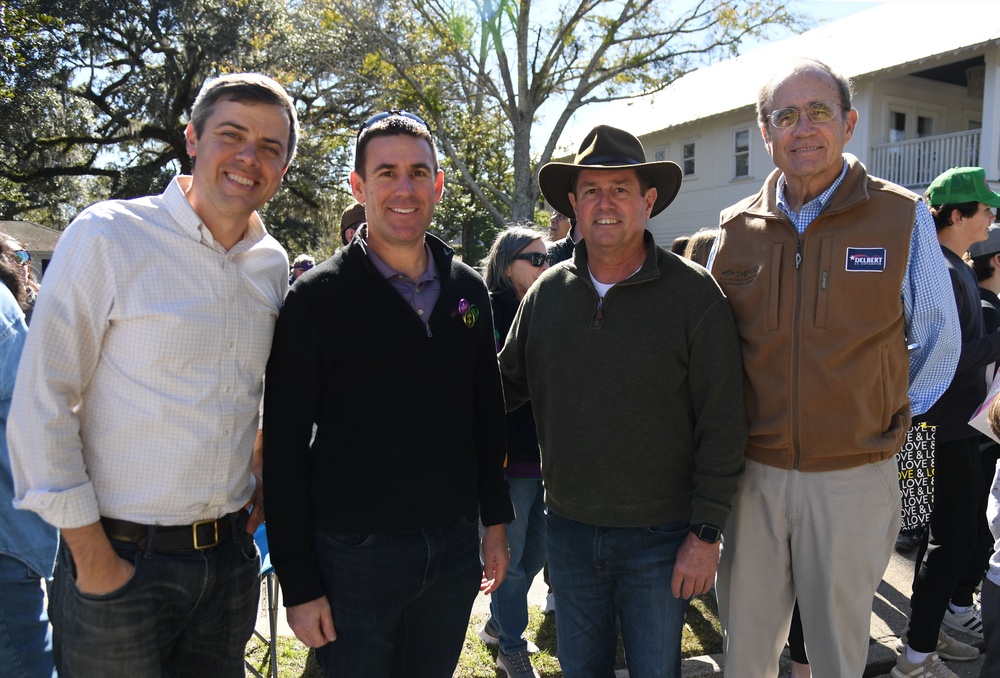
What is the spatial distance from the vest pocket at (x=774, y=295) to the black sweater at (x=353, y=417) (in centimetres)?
109

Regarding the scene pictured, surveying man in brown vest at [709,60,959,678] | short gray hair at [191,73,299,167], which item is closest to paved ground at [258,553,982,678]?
man in brown vest at [709,60,959,678]

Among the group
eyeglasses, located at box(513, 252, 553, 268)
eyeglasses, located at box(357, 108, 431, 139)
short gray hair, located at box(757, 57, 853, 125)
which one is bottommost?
eyeglasses, located at box(513, 252, 553, 268)

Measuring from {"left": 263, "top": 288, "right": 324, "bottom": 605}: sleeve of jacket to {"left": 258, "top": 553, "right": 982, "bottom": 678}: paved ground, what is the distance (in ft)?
6.89

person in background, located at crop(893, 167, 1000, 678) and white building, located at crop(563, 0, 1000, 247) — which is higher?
white building, located at crop(563, 0, 1000, 247)

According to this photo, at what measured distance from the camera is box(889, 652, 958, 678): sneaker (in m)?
3.34

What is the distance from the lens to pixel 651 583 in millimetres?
2369

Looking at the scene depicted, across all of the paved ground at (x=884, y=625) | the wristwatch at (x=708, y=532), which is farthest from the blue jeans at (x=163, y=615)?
the paved ground at (x=884, y=625)

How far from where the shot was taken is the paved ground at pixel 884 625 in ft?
11.6

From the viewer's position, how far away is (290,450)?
2061 millimetres

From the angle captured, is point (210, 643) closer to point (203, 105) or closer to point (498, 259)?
point (203, 105)

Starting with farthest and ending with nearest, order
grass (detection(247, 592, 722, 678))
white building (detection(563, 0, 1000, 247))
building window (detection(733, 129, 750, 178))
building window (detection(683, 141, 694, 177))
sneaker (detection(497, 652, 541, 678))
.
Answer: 1. building window (detection(683, 141, 694, 177))
2. building window (detection(733, 129, 750, 178))
3. white building (detection(563, 0, 1000, 247))
4. grass (detection(247, 592, 722, 678))
5. sneaker (detection(497, 652, 541, 678))

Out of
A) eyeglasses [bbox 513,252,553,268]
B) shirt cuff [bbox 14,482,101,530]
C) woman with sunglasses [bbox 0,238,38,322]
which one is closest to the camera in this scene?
shirt cuff [bbox 14,482,101,530]

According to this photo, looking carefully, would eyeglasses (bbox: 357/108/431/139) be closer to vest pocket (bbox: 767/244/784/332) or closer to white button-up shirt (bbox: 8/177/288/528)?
white button-up shirt (bbox: 8/177/288/528)

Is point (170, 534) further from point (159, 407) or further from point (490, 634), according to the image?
point (490, 634)
